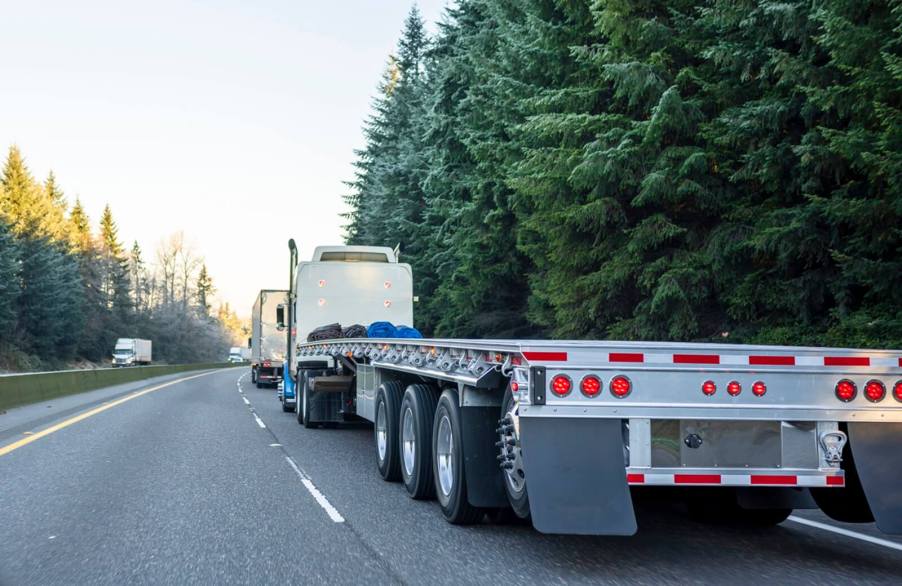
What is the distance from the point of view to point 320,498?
8414 mm

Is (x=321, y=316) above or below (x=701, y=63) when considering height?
below

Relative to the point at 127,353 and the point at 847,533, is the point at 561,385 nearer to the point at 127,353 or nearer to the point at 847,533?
the point at 847,533

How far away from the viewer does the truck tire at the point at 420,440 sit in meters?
8.21

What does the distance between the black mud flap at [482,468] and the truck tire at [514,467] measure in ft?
1.37

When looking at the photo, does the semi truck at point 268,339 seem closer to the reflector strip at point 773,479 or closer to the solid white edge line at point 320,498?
the solid white edge line at point 320,498

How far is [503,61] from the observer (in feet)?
76.2

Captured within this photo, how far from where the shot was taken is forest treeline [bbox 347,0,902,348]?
13141 mm

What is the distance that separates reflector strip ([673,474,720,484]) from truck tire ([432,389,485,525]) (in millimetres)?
1771

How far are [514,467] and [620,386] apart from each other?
0.95 meters

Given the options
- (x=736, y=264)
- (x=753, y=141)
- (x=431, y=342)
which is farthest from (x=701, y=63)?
(x=431, y=342)

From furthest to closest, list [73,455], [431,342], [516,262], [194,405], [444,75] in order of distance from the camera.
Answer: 1. [444,75]
2. [516,262]
3. [194,405]
4. [73,455]
5. [431,342]

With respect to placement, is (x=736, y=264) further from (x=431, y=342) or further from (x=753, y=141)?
(x=431, y=342)

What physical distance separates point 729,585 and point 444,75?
26599 millimetres

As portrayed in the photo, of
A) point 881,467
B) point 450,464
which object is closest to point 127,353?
point 450,464
